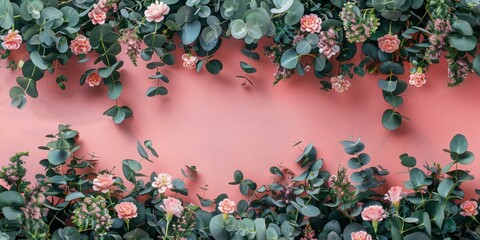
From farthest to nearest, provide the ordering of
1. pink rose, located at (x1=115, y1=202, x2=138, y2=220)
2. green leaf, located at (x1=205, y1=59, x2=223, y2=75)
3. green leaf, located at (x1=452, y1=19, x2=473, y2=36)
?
1. green leaf, located at (x1=205, y1=59, x2=223, y2=75)
2. pink rose, located at (x1=115, y1=202, x2=138, y2=220)
3. green leaf, located at (x1=452, y1=19, x2=473, y2=36)

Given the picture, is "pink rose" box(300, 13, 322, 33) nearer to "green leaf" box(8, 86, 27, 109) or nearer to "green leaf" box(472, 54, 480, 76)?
"green leaf" box(472, 54, 480, 76)

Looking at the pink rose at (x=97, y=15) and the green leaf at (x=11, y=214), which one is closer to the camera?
the green leaf at (x=11, y=214)

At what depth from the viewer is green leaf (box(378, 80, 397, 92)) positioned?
6.27 ft

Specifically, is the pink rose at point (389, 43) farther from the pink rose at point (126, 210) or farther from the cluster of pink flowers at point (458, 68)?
the pink rose at point (126, 210)

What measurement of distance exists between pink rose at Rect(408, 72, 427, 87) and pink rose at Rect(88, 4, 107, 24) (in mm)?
900

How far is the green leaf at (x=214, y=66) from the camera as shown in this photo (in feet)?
6.65

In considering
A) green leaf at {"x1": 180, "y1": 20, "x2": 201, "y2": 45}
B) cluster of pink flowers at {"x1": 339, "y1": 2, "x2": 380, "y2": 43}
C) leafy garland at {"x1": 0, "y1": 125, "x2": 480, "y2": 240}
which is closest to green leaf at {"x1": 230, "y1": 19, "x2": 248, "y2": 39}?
green leaf at {"x1": 180, "y1": 20, "x2": 201, "y2": 45}

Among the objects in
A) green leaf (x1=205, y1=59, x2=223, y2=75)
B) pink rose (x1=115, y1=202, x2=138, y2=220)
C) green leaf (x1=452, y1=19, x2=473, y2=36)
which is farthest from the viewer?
green leaf (x1=205, y1=59, x2=223, y2=75)

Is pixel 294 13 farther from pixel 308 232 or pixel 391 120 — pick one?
pixel 308 232

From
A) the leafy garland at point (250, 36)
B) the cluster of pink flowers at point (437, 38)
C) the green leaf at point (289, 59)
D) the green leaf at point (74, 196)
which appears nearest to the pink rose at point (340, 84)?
the leafy garland at point (250, 36)

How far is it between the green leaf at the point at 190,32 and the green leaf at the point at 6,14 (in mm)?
499

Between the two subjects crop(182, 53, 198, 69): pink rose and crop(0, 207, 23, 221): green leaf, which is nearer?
crop(0, 207, 23, 221): green leaf

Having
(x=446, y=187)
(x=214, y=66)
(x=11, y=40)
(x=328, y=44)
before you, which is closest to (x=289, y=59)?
(x=328, y=44)

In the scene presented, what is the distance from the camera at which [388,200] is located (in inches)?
77.7
